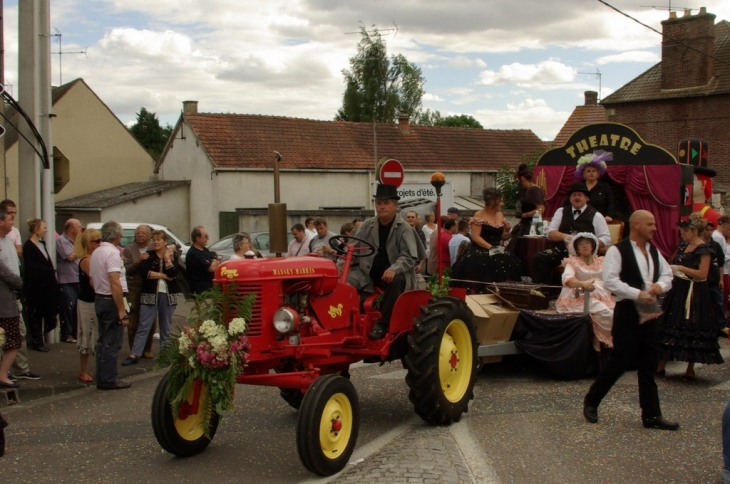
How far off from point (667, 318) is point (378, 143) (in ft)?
97.9

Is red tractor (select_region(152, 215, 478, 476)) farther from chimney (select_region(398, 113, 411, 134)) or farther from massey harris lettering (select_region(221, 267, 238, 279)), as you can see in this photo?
chimney (select_region(398, 113, 411, 134))

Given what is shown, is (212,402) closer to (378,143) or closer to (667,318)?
(667,318)

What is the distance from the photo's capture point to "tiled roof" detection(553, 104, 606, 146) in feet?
148

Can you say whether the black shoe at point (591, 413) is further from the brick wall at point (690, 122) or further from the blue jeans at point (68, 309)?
the brick wall at point (690, 122)

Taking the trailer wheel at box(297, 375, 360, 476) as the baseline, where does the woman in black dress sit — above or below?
above

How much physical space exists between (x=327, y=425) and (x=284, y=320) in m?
0.83

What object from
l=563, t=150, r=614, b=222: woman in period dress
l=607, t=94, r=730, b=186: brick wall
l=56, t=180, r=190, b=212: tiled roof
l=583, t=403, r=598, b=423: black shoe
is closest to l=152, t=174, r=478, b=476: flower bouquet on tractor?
l=583, t=403, r=598, b=423: black shoe

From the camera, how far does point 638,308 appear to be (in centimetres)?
693

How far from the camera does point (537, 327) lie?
9.30 m

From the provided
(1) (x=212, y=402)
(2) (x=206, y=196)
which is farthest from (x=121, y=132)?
(1) (x=212, y=402)

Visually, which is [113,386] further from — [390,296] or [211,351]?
[211,351]

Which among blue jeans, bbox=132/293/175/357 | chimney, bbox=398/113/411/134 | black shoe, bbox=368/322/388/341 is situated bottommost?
blue jeans, bbox=132/293/175/357

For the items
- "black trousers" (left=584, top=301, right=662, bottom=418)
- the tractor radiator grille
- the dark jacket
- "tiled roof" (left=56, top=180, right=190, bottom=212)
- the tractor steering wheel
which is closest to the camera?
the tractor radiator grille

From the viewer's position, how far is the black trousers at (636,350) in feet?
22.9
